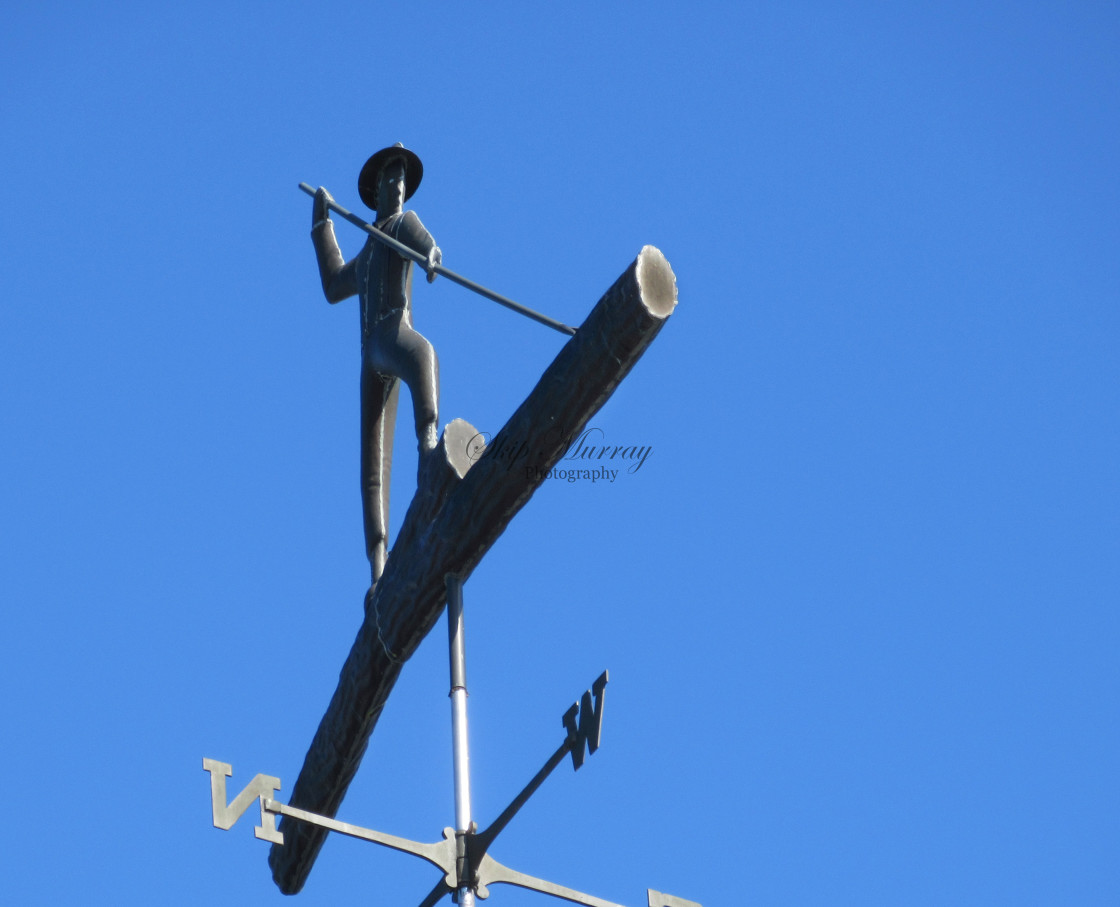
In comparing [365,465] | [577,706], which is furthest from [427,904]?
[365,465]

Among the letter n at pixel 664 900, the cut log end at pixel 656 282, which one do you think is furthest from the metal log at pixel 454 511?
the letter n at pixel 664 900

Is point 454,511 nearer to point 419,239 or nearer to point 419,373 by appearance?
point 419,373

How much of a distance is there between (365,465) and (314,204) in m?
1.47

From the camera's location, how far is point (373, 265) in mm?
6719

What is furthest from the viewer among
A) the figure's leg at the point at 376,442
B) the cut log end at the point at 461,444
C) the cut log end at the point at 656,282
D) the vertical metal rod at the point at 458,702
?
the figure's leg at the point at 376,442

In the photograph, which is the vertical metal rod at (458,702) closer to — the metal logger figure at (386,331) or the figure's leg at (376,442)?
the metal logger figure at (386,331)

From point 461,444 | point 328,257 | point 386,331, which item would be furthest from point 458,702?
point 328,257

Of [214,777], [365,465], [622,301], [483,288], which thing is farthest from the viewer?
[365,465]

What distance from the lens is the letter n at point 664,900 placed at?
5426mm

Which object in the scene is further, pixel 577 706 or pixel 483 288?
pixel 483 288

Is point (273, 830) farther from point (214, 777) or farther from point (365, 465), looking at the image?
point (365, 465)

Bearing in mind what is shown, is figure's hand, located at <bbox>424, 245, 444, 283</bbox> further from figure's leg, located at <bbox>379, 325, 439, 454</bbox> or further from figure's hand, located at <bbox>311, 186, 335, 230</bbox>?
figure's hand, located at <bbox>311, 186, 335, 230</bbox>

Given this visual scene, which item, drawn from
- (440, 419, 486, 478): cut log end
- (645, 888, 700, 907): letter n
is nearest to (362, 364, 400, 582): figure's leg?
(440, 419, 486, 478): cut log end

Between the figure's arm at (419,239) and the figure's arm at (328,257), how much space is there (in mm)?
442
